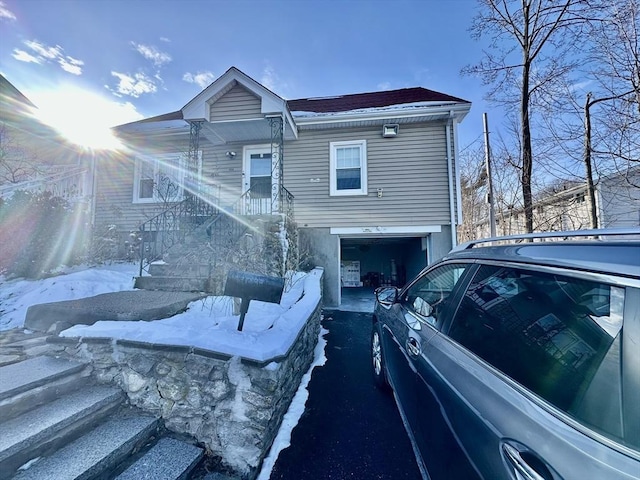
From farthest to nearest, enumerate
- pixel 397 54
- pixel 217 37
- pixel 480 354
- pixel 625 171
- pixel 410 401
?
pixel 397 54, pixel 217 37, pixel 625 171, pixel 410 401, pixel 480 354

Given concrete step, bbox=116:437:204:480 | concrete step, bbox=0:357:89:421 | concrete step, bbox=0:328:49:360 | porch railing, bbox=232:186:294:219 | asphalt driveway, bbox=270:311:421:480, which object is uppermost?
porch railing, bbox=232:186:294:219

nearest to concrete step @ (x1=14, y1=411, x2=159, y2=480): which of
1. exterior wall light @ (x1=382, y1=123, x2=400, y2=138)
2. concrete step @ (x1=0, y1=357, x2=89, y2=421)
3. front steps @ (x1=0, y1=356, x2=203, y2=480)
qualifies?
front steps @ (x1=0, y1=356, x2=203, y2=480)

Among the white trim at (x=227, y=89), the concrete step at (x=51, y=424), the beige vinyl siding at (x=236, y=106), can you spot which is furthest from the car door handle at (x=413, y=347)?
the beige vinyl siding at (x=236, y=106)

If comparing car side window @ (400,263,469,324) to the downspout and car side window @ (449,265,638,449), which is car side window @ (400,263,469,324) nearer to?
car side window @ (449,265,638,449)

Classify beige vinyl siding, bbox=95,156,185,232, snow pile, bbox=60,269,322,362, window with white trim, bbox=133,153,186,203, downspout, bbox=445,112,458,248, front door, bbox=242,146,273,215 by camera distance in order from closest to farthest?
snow pile, bbox=60,269,322,362
downspout, bbox=445,112,458,248
front door, bbox=242,146,273,215
beige vinyl siding, bbox=95,156,185,232
window with white trim, bbox=133,153,186,203

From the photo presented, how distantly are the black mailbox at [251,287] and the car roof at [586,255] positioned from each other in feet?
5.94

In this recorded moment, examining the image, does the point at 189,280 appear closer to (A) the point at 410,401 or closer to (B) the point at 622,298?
(A) the point at 410,401

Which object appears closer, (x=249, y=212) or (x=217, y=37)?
(x=217, y=37)

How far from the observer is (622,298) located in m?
0.85

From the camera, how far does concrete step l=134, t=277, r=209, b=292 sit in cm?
422

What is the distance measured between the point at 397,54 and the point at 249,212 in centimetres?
668

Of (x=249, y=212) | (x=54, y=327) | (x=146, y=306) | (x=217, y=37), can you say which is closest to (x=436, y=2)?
(x=217, y=37)

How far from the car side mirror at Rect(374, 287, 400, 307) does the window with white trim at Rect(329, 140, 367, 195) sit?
17.0 ft

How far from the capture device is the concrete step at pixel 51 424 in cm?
150
